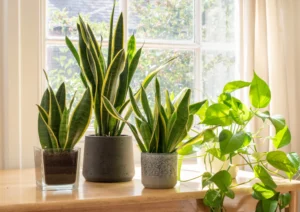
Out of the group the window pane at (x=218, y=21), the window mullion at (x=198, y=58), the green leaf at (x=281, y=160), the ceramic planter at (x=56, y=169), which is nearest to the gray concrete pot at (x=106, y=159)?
the ceramic planter at (x=56, y=169)

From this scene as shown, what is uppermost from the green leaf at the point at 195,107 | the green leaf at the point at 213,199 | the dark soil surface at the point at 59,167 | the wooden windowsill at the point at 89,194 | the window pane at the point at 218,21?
the window pane at the point at 218,21

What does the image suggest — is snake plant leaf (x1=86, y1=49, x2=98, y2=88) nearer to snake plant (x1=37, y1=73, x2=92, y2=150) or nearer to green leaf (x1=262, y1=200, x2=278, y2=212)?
snake plant (x1=37, y1=73, x2=92, y2=150)

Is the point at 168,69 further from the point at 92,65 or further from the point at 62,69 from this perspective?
the point at 92,65

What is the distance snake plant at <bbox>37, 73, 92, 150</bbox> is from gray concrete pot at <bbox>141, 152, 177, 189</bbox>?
0.23 m

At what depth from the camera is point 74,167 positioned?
1693 millimetres

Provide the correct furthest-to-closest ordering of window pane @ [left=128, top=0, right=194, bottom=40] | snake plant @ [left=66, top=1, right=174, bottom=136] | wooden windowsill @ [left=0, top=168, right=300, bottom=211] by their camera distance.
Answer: window pane @ [left=128, top=0, right=194, bottom=40], snake plant @ [left=66, top=1, right=174, bottom=136], wooden windowsill @ [left=0, top=168, right=300, bottom=211]

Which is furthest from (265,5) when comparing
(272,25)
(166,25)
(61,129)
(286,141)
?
(61,129)

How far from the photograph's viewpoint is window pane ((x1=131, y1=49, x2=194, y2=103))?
2.47 m

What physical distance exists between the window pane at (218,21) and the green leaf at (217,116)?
0.91 metres

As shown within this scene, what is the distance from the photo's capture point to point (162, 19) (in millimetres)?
2516

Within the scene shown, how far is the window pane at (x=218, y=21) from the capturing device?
8.40ft

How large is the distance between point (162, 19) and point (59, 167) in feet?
3.52

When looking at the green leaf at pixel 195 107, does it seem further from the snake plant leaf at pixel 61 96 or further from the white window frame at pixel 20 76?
the white window frame at pixel 20 76

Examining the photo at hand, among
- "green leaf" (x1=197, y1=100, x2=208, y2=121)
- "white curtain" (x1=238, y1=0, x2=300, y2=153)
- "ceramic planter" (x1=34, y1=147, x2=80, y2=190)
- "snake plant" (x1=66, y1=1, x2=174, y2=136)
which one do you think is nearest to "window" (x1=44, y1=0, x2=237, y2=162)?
"white curtain" (x1=238, y1=0, x2=300, y2=153)
